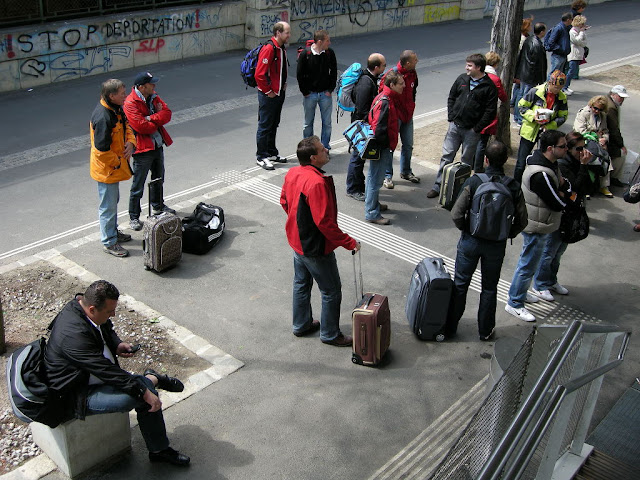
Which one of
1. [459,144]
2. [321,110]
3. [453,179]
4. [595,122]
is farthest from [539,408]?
[321,110]

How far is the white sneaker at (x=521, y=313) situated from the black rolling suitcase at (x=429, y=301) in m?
1.02

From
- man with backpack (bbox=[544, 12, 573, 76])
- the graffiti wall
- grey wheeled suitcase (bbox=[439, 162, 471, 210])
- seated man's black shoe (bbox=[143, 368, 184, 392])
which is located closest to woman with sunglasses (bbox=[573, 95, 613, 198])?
grey wheeled suitcase (bbox=[439, 162, 471, 210])

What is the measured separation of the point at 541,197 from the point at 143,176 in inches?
Answer: 180

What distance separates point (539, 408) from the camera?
3402mm

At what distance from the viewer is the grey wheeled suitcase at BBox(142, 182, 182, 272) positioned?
732cm

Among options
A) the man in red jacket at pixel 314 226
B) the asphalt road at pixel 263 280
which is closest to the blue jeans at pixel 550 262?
the asphalt road at pixel 263 280

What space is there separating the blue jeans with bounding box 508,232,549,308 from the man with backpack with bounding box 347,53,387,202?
2842 mm

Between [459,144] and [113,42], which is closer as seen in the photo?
[459,144]

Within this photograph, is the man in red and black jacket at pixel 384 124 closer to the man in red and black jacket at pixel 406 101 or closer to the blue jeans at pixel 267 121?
the man in red and black jacket at pixel 406 101

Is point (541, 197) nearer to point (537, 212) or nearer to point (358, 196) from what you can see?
point (537, 212)

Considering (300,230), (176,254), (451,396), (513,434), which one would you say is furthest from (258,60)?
(513,434)

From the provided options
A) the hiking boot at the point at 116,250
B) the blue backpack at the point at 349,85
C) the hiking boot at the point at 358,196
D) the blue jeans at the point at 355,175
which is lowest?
the hiking boot at the point at 116,250

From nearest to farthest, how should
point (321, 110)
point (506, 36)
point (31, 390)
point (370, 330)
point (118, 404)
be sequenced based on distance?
point (31, 390) → point (118, 404) → point (370, 330) → point (321, 110) → point (506, 36)

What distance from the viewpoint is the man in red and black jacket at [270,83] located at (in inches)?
392
